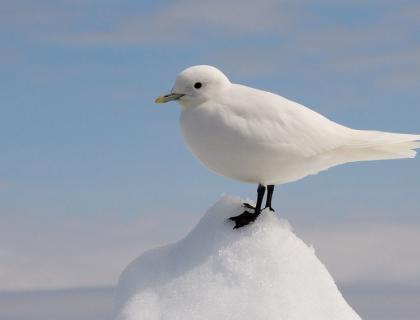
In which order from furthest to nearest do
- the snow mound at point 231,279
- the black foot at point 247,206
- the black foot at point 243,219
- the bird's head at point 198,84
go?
the black foot at point 247,206, the bird's head at point 198,84, the black foot at point 243,219, the snow mound at point 231,279

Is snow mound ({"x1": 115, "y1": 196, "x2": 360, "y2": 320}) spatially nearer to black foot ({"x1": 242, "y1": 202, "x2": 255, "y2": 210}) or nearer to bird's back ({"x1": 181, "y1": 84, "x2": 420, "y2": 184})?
black foot ({"x1": 242, "y1": 202, "x2": 255, "y2": 210})

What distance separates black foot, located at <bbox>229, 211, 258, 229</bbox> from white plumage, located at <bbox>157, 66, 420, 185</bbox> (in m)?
0.32

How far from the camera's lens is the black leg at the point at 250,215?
649 centimetres

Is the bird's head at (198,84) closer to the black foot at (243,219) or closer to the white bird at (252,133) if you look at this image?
the white bird at (252,133)

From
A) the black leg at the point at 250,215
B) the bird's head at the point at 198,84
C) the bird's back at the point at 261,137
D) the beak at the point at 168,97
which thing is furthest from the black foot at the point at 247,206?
the beak at the point at 168,97

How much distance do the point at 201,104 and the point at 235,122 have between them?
1.41ft

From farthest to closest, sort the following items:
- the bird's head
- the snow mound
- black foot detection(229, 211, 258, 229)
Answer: the bird's head < black foot detection(229, 211, 258, 229) < the snow mound

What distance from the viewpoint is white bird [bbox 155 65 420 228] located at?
6531 mm

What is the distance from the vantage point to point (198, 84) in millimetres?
6828

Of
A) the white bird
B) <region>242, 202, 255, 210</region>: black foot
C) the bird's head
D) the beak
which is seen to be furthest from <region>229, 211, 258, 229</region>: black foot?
the beak

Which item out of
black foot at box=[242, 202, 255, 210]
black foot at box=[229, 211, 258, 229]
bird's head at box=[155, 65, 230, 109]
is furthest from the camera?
black foot at box=[242, 202, 255, 210]

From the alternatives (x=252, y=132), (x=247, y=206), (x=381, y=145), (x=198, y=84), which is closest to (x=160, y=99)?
(x=198, y=84)

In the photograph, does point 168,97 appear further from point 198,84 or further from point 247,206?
point 247,206

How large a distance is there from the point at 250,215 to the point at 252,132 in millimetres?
726
